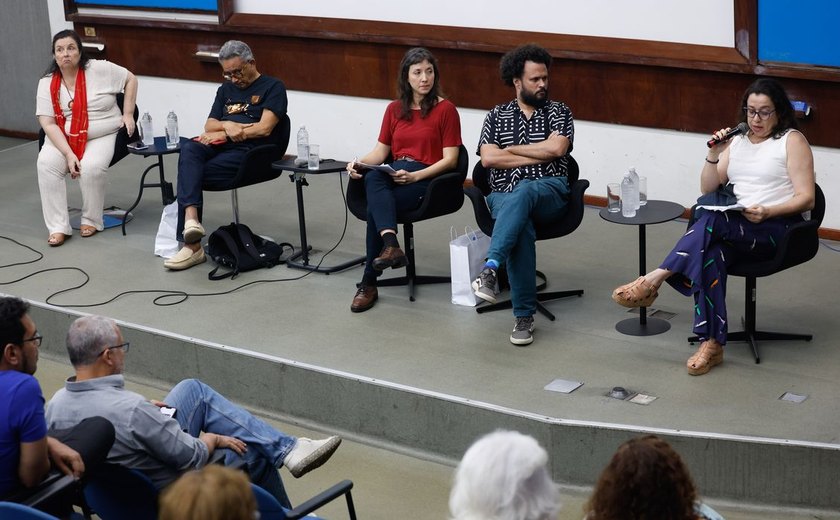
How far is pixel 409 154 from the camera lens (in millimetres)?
5562

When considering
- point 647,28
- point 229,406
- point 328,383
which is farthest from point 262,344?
point 647,28

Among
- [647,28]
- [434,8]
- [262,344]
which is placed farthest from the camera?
[434,8]

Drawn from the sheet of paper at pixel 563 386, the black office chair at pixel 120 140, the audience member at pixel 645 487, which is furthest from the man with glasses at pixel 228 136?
the audience member at pixel 645 487

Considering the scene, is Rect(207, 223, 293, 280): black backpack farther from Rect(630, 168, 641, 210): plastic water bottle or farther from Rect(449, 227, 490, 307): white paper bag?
Rect(630, 168, 641, 210): plastic water bottle

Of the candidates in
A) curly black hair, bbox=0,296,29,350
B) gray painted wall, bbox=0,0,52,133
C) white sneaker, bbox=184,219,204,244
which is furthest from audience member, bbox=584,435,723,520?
gray painted wall, bbox=0,0,52,133

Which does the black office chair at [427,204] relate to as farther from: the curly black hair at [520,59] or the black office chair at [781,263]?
the black office chair at [781,263]

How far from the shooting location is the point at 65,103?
22.2 ft

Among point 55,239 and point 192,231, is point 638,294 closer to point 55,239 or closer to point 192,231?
point 192,231

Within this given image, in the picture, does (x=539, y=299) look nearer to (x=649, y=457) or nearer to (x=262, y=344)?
(x=262, y=344)

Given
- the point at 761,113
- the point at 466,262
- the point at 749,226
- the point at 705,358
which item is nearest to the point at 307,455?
the point at 705,358

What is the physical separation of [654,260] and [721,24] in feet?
4.41

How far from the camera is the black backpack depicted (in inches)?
236

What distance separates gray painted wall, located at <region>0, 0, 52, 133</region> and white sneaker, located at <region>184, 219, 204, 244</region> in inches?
155

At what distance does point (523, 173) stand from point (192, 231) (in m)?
1.83
